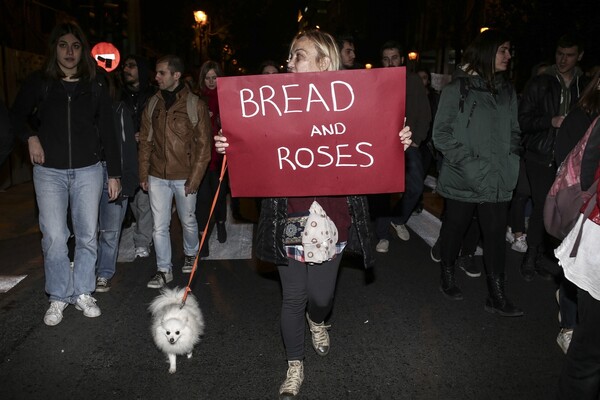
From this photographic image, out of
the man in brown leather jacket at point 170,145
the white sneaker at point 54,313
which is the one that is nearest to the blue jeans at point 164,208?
the man in brown leather jacket at point 170,145

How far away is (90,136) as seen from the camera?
14.8ft

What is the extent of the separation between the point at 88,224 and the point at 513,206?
4.94 meters

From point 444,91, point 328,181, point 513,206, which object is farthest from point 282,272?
point 513,206

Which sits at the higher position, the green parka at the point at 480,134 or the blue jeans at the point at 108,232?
the green parka at the point at 480,134

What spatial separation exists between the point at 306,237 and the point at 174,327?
3.82ft

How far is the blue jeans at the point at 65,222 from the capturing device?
4.36 metres

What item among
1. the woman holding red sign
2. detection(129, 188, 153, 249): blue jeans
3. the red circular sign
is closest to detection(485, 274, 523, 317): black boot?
the woman holding red sign

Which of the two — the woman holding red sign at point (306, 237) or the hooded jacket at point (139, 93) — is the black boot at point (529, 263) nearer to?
the woman holding red sign at point (306, 237)

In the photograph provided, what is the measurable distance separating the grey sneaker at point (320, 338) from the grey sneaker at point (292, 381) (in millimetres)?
414

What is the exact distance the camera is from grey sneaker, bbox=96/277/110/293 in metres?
5.27

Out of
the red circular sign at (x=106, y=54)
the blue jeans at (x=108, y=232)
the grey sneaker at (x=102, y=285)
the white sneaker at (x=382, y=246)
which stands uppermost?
the red circular sign at (x=106, y=54)

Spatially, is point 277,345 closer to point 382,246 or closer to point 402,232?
point 382,246

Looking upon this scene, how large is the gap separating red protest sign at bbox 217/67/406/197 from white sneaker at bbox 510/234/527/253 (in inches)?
154

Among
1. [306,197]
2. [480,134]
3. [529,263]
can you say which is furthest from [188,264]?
[529,263]
